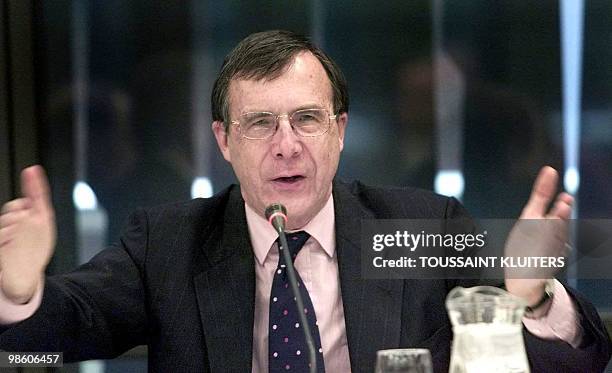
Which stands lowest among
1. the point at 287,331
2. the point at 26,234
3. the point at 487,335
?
the point at 287,331

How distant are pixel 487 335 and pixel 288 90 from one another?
85cm

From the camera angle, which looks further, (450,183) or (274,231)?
(450,183)

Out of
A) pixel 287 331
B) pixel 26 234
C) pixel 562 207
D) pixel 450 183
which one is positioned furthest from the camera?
pixel 450 183

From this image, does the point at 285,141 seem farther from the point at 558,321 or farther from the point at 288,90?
the point at 558,321

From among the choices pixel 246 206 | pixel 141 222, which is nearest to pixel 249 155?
pixel 246 206

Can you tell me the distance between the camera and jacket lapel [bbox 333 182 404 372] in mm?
1932

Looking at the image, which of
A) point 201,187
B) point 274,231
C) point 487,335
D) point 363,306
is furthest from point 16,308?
point 201,187

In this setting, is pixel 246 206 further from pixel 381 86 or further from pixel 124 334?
pixel 381 86

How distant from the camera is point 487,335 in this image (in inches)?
52.9

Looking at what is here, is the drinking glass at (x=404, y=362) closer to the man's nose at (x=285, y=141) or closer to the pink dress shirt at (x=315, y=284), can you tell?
the pink dress shirt at (x=315, y=284)

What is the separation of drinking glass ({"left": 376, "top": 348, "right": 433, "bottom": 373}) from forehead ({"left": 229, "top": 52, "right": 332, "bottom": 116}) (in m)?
0.79

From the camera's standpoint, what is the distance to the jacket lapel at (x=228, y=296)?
1.94m

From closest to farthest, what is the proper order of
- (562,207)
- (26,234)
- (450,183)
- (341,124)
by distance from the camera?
1. (562,207)
2. (26,234)
3. (341,124)
4. (450,183)

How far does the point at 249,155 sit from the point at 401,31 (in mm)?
998
